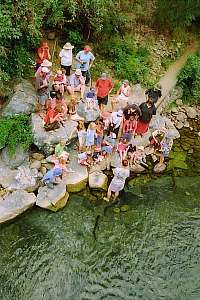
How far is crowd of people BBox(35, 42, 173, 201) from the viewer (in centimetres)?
1316

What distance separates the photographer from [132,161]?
45.6ft

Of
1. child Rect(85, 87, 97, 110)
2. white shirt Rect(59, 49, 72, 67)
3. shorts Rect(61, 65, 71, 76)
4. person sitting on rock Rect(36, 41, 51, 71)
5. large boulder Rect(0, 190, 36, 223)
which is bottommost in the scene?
large boulder Rect(0, 190, 36, 223)

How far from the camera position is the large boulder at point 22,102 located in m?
13.2

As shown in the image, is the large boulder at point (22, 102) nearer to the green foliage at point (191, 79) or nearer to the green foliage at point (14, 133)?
the green foliage at point (14, 133)

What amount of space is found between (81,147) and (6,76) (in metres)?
2.68

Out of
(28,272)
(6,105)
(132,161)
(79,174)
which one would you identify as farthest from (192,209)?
(6,105)

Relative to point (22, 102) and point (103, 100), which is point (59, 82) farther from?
point (103, 100)

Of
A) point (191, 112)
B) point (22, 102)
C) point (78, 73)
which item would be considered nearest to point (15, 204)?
point (22, 102)

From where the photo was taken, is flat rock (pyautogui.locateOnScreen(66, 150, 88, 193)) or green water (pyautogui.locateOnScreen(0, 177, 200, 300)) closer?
green water (pyautogui.locateOnScreen(0, 177, 200, 300))

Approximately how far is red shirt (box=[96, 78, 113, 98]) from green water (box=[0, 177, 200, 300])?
2.75 meters

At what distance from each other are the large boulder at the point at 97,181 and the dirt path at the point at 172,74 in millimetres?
3539

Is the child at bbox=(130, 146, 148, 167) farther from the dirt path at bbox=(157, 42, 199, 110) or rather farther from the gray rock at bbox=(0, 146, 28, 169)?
the gray rock at bbox=(0, 146, 28, 169)

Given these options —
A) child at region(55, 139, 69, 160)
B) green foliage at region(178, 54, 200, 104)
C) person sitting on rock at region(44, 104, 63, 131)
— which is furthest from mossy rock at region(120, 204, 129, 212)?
green foliage at region(178, 54, 200, 104)

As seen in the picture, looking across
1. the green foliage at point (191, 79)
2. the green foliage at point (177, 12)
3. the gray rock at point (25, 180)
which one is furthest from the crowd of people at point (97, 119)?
the green foliage at point (177, 12)
